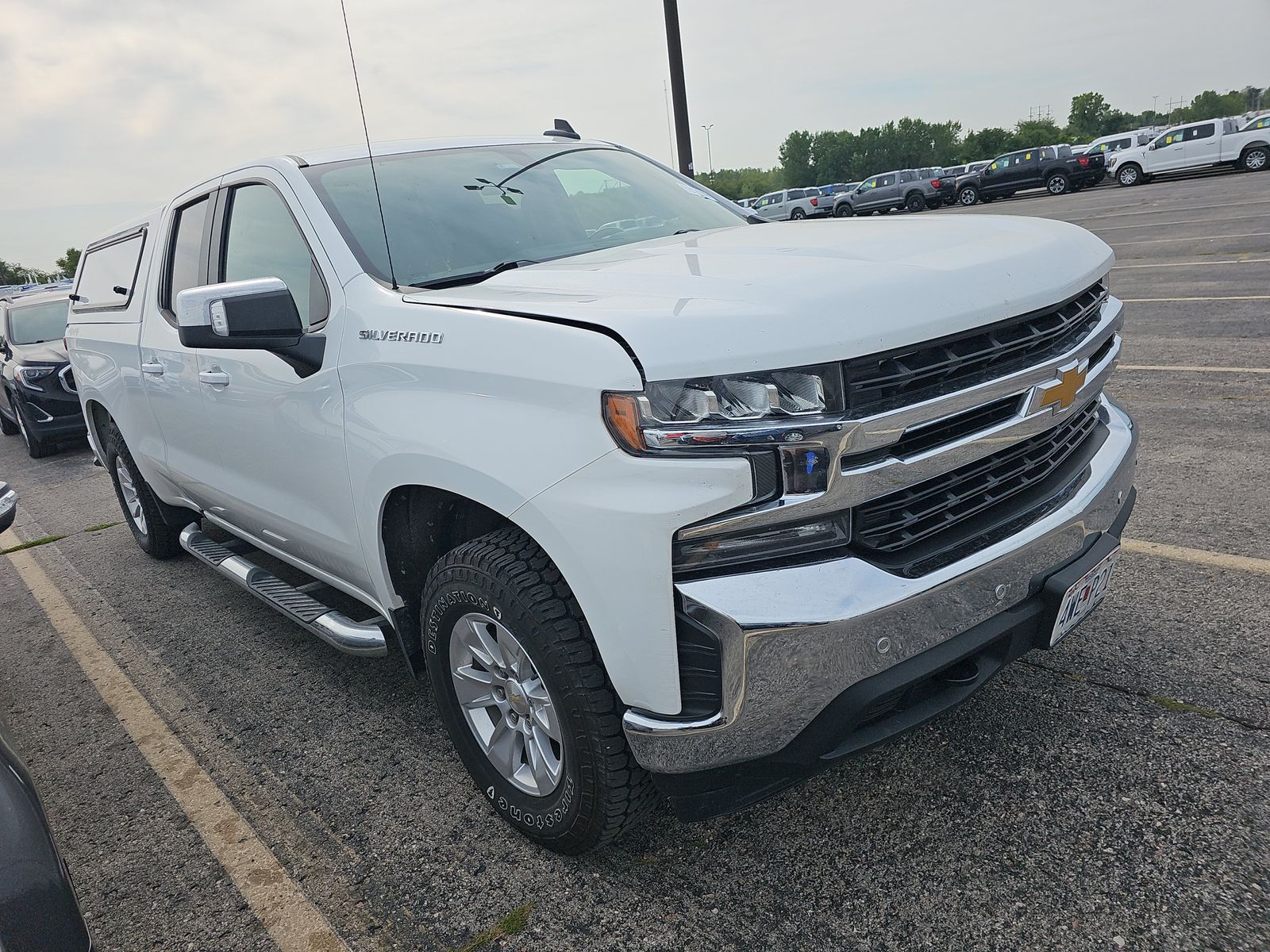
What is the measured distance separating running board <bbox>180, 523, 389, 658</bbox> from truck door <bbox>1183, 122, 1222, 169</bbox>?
1234 inches

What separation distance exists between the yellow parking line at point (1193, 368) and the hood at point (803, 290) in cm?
444

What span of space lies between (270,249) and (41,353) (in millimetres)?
9070

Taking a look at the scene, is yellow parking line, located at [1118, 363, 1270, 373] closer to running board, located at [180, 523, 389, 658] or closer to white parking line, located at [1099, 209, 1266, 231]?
running board, located at [180, 523, 389, 658]

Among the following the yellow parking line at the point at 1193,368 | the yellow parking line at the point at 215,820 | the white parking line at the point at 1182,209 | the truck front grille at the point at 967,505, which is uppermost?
the truck front grille at the point at 967,505

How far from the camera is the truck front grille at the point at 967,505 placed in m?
1.97

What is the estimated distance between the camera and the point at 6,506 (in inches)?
129

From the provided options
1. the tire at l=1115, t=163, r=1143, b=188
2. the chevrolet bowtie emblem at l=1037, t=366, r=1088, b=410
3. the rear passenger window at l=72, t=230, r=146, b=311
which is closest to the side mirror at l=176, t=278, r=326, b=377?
the chevrolet bowtie emblem at l=1037, t=366, r=1088, b=410

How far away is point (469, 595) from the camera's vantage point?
2.30m

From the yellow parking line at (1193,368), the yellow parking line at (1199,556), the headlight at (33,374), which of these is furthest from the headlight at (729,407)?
the headlight at (33,374)

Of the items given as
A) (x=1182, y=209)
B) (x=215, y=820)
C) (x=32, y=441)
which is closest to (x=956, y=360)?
(x=215, y=820)

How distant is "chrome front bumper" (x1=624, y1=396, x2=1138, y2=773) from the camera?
183 cm

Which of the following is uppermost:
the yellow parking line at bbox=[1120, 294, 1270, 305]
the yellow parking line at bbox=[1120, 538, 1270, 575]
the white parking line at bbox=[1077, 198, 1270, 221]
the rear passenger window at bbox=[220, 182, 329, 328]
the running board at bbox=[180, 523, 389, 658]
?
the rear passenger window at bbox=[220, 182, 329, 328]

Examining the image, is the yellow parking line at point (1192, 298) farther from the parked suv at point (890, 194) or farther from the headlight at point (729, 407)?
the parked suv at point (890, 194)

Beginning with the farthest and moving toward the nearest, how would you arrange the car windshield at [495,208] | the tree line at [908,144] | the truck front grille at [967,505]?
the tree line at [908,144], the car windshield at [495,208], the truck front grille at [967,505]
